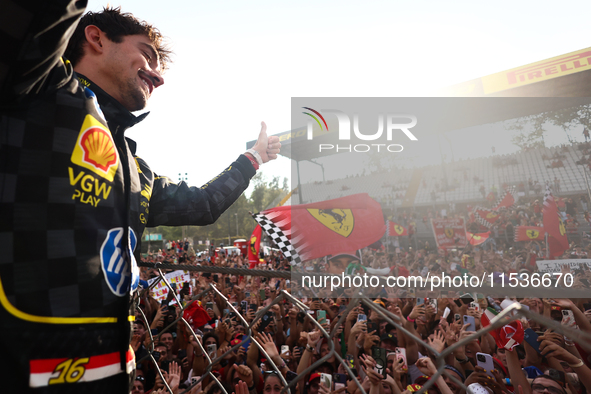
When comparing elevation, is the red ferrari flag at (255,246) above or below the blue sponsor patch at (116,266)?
below

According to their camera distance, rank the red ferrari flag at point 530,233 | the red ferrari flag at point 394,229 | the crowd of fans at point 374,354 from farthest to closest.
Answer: the red ferrari flag at point 394,229 < the red ferrari flag at point 530,233 < the crowd of fans at point 374,354

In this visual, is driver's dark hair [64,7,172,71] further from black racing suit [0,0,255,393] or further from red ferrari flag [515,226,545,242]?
red ferrari flag [515,226,545,242]

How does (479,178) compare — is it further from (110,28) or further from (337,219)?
(110,28)

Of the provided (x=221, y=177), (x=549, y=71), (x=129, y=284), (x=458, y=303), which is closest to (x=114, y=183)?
(x=129, y=284)

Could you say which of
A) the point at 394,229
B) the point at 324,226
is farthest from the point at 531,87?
the point at 324,226

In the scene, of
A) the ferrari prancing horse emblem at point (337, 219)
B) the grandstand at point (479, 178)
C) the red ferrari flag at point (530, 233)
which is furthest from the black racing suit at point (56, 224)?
the grandstand at point (479, 178)

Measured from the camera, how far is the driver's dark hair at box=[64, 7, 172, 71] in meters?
1.17

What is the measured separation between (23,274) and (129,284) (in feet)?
0.87

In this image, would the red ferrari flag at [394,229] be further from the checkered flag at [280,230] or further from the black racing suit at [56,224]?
the black racing suit at [56,224]

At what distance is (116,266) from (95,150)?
334mm

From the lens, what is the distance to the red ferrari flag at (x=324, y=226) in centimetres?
728

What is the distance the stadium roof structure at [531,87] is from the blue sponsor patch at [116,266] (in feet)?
37.6

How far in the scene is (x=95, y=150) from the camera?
2.89 ft

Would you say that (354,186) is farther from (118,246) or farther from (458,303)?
(118,246)
